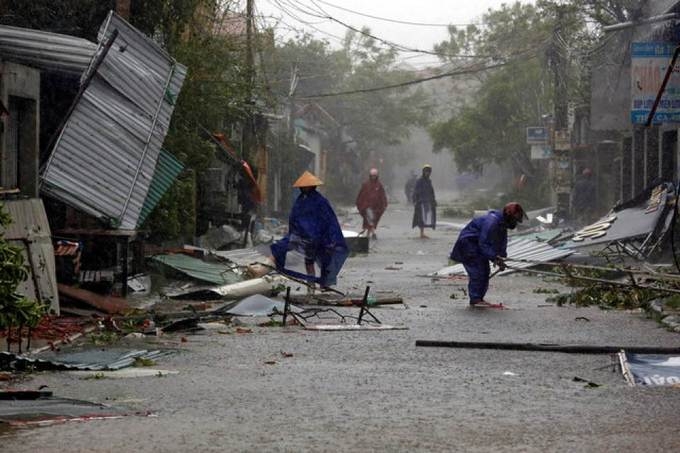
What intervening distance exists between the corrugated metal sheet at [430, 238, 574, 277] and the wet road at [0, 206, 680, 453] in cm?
748

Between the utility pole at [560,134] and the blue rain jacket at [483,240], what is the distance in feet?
77.1

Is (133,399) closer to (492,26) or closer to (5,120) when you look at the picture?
(5,120)

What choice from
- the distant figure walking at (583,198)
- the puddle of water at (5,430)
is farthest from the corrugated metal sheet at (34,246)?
the distant figure walking at (583,198)

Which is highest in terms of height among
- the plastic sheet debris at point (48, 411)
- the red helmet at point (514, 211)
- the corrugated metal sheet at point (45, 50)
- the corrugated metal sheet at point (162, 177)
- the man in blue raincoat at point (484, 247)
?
Answer: the corrugated metal sheet at point (45, 50)

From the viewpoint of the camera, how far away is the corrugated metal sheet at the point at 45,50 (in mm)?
15195

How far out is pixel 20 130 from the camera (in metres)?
16.1

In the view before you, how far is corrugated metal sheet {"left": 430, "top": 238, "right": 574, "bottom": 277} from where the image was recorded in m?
22.1

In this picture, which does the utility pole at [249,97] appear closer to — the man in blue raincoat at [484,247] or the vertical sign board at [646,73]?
the vertical sign board at [646,73]

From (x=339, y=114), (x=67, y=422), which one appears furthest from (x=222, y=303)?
(x=339, y=114)

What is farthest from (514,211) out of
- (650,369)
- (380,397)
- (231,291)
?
(380,397)

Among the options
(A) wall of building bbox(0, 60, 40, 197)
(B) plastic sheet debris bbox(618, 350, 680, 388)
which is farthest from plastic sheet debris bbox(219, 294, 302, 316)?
(B) plastic sheet debris bbox(618, 350, 680, 388)

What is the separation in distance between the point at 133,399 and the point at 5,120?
772cm

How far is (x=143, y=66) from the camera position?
61.0ft

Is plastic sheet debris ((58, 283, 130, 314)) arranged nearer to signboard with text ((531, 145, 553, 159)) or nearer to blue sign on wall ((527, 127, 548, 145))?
blue sign on wall ((527, 127, 548, 145))
